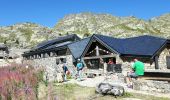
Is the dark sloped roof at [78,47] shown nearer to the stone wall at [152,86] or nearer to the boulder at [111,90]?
the stone wall at [152,86]

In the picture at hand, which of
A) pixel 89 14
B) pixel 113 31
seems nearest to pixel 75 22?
pixel 89 14

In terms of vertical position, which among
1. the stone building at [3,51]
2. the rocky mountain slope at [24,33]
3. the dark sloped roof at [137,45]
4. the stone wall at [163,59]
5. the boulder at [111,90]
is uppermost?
the rocky mountain slope at [24,33]

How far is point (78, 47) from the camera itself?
126 feet

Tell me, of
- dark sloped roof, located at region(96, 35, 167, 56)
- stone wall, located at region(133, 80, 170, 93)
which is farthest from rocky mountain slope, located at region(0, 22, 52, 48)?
stone wall, located at region(133, 80, 170, 93)

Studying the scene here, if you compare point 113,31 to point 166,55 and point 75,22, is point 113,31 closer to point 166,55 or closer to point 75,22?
point 75,22

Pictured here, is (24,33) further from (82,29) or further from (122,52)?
(122,52)

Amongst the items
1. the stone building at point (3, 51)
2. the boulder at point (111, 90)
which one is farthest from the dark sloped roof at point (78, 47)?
the stone building at point (3, 51)

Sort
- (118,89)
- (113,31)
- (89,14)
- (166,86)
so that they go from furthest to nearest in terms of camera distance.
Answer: (89,14) → (113,31) → (166,86) → (118,89)

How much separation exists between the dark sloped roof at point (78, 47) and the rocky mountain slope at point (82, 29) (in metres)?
63.8

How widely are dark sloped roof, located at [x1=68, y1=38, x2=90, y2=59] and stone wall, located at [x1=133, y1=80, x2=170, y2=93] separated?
1851 centimetres

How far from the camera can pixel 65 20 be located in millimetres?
184000

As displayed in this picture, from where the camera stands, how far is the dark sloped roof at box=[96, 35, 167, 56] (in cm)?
2945

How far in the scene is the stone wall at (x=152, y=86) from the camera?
16.7 meters

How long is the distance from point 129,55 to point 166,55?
14.5 feet
